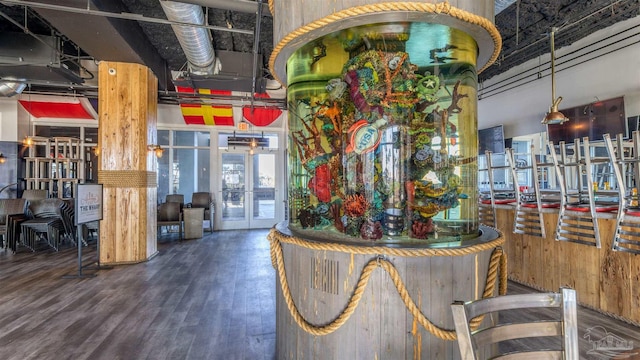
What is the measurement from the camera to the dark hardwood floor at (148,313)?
242 cm

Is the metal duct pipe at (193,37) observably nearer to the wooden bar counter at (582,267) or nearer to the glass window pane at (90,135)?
the wooden bar counter at (582,267)

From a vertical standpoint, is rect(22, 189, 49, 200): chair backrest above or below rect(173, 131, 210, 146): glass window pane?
below

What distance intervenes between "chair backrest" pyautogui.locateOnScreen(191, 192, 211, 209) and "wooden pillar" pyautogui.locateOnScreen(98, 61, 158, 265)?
2883 millimetres

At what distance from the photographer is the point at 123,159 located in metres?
4.96

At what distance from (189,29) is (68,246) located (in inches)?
205

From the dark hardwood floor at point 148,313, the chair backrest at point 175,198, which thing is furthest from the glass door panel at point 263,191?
the dark hardwood floor at point 148,313

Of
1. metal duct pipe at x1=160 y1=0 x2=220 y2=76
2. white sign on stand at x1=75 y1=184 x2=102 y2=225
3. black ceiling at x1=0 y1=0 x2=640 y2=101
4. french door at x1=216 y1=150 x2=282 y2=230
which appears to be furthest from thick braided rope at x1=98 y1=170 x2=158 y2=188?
french door at x1=216 y1=150 x2=282 y2=230

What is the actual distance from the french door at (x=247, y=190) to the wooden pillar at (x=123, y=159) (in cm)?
351

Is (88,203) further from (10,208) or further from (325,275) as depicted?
(325,275)

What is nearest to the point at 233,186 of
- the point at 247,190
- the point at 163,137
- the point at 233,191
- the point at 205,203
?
the point at 233,191

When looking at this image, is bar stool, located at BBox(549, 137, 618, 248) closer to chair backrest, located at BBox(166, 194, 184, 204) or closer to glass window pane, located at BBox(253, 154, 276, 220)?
glass window pane, located at BBox(253, 154, 276, 220)

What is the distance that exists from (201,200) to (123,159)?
3.19 meters

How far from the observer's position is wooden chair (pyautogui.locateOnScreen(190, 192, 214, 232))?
795 cm

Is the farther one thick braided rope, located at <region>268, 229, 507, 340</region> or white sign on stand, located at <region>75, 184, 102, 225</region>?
white sign on stand, located at <region>75, 184, 102, 225</region>
